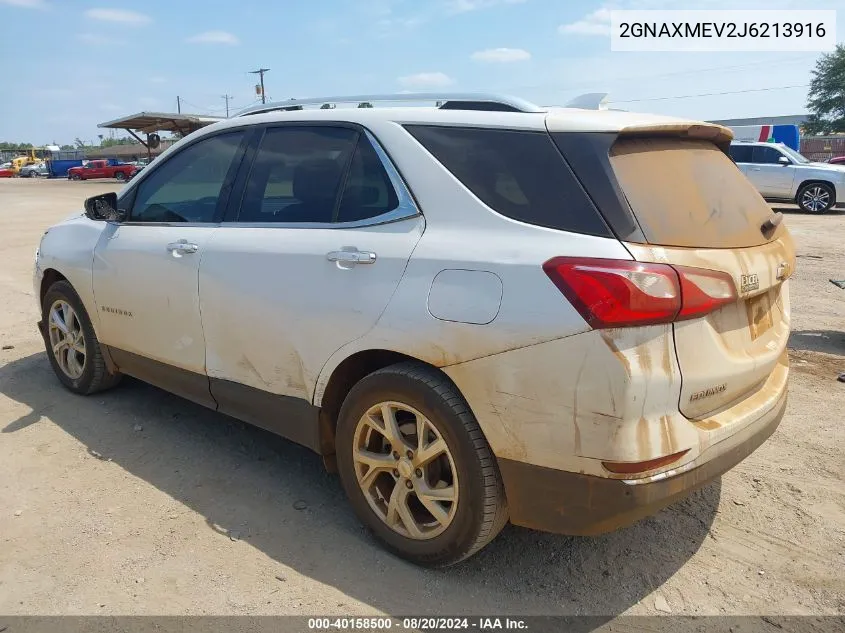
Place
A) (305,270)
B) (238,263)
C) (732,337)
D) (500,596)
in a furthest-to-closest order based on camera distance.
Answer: (238,263) < (305,270) < (500,596) < (732,337)

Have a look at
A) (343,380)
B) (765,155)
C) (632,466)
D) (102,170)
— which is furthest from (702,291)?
(102,170)

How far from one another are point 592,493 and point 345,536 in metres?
1.25

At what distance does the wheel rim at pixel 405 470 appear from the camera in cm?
259

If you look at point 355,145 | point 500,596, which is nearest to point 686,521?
point 500,596

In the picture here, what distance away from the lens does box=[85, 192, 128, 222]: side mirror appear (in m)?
4.07

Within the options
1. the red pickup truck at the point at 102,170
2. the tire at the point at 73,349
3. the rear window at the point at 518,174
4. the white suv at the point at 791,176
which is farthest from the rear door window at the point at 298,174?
the red pickup truck at the point at 102,170

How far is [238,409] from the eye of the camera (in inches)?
134

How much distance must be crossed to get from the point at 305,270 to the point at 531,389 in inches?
46.8

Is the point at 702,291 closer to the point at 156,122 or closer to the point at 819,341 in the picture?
the point at 819,341

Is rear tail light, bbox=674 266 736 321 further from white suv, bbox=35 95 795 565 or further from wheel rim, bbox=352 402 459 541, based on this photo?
wheel rim, bbox=352 402 459 541

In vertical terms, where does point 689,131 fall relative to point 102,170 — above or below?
above

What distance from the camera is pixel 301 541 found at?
2.95m

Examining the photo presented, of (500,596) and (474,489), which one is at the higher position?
(474,489)

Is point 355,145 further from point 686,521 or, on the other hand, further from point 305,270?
point 686,521
